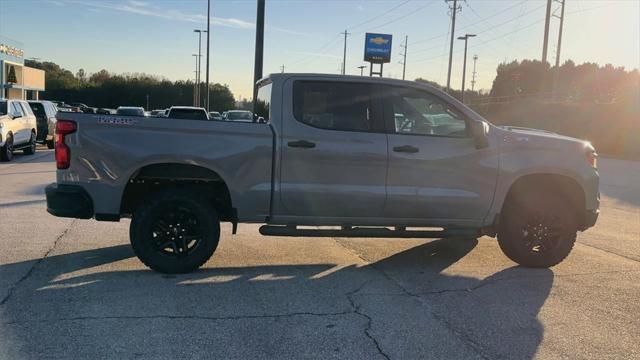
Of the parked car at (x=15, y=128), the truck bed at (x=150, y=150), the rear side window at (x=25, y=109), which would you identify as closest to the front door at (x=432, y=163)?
the truck bed at (x=150, y=150)

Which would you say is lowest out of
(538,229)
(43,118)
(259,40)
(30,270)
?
(30,270)

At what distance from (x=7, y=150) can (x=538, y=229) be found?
625 inches

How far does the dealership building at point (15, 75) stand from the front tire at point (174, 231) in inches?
1717

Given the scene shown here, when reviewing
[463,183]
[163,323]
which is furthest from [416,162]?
[163,323]

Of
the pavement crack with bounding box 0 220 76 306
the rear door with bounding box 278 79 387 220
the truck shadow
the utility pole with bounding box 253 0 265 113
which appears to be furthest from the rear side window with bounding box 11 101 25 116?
the rear door with bounding box 278 79 387 220

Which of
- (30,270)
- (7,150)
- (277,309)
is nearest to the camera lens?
(277,309)

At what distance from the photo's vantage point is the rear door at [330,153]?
583 cm

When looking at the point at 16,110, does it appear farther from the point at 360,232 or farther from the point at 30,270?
the point at 360,232

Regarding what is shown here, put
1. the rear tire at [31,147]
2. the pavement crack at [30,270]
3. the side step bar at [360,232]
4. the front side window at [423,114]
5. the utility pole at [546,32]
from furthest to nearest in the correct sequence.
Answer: the utility pole at [546,32]
the rear tire at [31,147]
the front side window at [423,114]
the side step bar at [360,232]
the pavement crack at [30,270]

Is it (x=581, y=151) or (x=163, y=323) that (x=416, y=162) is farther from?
(x=163, y=323)

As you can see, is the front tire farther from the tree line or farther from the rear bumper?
the tree line

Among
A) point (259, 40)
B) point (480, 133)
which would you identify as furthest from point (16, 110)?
point (480, 133)

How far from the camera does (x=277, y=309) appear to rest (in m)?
4.92

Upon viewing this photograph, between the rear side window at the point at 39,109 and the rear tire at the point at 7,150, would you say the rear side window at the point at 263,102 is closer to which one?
the rear tire at the point at 7,150
